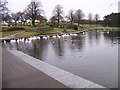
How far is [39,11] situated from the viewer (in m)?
51.3

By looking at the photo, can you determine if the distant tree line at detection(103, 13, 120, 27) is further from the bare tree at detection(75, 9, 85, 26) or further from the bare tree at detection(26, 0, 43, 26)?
the bare tree at detection(26, 0, 43, 26)

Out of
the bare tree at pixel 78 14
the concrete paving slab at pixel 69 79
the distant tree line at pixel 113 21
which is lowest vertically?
the concrete paving slab at pixel 69 79

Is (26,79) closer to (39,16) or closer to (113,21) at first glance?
(39,16)

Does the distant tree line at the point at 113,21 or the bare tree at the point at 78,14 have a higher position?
the bare tree at the point at 78,14

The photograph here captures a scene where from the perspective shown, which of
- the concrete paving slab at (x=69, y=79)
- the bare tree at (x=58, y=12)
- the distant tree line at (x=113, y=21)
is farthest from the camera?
the distant tree line at (x=113, y=21)

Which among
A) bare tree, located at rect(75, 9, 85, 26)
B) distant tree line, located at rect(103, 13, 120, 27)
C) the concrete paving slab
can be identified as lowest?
the concrete paving slab

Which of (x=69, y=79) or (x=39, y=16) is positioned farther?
(x=39, y=16)

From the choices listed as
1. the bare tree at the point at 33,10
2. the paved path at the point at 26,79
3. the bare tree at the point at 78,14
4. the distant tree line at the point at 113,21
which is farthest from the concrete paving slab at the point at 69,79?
the bare tree at the point at 78,14

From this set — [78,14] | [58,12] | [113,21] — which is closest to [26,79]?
[58,12]

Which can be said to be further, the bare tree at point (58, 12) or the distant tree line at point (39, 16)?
the bare tree at point (58, 12)

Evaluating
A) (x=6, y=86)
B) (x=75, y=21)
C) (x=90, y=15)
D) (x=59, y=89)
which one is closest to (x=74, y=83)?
(x=59, y=89)

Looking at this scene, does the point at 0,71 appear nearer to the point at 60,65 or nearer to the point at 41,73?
the point at 41,73

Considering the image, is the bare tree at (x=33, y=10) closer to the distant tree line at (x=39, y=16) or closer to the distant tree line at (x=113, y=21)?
the distant tree line at (x=39, y=16)

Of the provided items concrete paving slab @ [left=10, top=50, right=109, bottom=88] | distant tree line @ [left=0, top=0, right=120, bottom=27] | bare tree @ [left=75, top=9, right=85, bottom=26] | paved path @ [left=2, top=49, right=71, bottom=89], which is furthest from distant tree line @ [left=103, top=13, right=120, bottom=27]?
paved path @ [left=2, top=49, right=71, bottom=89]
